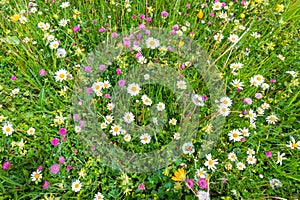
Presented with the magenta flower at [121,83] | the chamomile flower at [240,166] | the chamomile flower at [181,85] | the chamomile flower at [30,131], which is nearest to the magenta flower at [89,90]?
the magenta flower at [121,83]

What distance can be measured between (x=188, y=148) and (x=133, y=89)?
2.02ft

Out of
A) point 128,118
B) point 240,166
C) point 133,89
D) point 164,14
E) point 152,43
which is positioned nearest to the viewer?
point 240,166

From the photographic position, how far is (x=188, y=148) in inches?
72.4

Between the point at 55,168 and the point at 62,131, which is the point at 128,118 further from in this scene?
the point at 55,168

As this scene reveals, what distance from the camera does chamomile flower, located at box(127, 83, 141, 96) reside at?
2.03 meters

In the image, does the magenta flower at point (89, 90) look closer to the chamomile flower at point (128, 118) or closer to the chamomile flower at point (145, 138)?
the chamomile flower at point (128, 118)

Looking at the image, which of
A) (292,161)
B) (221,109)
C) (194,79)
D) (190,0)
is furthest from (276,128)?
(190,0)

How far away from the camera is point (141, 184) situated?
1713 millimetres

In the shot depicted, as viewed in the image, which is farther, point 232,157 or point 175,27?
point 175,27

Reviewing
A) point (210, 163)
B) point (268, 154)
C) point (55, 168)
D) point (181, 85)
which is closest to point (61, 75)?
point (55, 168)

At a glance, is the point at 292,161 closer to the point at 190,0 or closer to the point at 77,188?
the point at 77,188

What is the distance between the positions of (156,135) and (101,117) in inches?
17.2

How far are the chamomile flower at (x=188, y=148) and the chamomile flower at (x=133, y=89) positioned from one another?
1.77ft

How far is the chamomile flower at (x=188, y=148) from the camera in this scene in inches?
72.3
